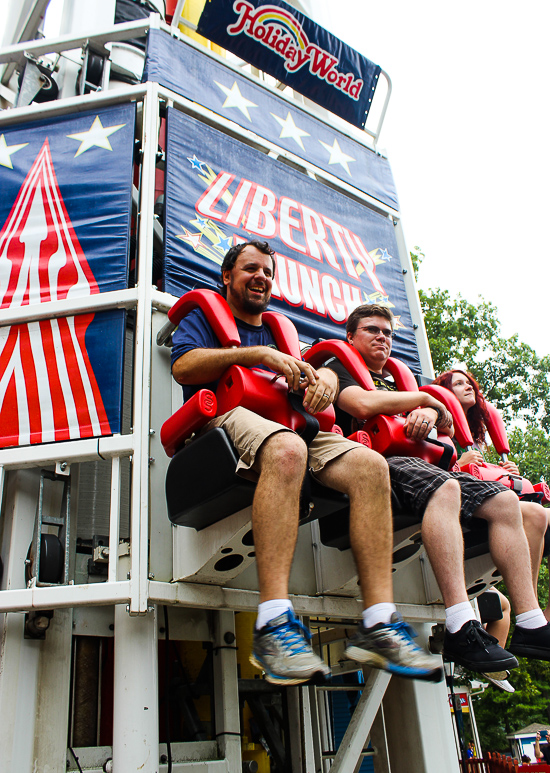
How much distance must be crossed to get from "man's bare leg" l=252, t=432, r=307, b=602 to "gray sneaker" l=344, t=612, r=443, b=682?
0.30 metres

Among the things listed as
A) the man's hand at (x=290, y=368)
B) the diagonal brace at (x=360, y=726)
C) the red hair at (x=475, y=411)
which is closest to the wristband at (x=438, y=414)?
the man's hand at (x=290, y=368)

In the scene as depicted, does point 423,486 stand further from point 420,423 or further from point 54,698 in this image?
point 54,698

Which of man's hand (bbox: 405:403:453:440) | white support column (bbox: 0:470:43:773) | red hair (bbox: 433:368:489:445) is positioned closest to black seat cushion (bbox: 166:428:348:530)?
man's hand (bbox: 405:403:453:440)

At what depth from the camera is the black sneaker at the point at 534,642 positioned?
2635mm

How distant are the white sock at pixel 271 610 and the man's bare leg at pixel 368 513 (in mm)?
326

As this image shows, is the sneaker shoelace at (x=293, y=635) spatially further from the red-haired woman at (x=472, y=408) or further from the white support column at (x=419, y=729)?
the white support column at (x=419, y=729)

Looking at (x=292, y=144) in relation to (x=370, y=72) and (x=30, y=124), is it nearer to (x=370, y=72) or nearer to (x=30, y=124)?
(x=370, y=72)

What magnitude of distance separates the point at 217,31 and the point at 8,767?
18.6 ft

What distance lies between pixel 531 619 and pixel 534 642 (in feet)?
0.30

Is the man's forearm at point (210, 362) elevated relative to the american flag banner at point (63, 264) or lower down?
lower down

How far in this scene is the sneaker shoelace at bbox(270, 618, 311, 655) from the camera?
1.91 m

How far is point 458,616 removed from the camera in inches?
97.7

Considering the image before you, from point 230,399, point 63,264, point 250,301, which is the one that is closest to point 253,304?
point 250,301

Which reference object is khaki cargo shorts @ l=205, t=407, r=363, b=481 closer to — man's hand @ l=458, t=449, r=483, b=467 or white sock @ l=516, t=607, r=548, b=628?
white sock @ l=516, t=607, r=548, b=628
